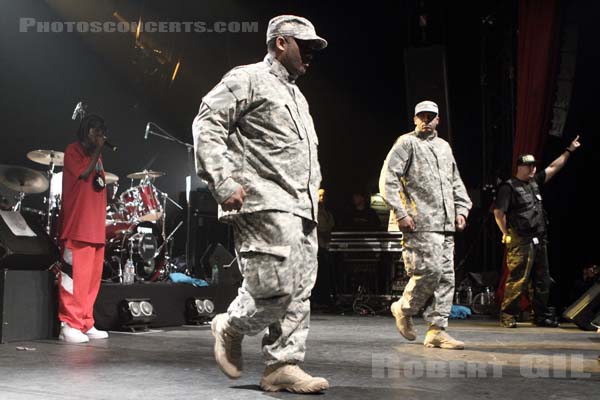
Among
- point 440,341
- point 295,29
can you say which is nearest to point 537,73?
point 440,341

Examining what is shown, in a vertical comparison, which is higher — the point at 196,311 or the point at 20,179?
the point at 20,179

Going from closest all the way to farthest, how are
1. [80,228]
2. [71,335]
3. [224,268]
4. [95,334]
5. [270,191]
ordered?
[270,191]
[71,335]
[80,228]
[95,334]
[224,268]

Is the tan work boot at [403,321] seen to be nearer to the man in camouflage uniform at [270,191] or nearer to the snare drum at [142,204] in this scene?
the man in camouflage uniform at [270,191]

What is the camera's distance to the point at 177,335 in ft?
22.4

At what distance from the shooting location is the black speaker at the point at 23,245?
6066 millimetres

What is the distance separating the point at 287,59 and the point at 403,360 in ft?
7.57

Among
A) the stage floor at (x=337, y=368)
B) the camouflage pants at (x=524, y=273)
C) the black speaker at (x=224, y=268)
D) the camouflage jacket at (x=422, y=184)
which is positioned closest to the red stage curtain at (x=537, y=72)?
the camouflage pants at (x=524, y=273)

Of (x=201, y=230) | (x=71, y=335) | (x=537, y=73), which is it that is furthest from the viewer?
(x=201, y=230)

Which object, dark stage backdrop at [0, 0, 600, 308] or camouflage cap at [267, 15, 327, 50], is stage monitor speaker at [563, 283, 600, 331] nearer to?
dark stage backdrop at [0, 0, 600, 308]

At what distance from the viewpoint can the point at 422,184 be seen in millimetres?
5711

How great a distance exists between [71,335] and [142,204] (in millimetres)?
3791

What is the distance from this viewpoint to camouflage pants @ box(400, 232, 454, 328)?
219 inches

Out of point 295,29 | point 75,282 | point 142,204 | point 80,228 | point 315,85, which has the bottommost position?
point 75,282

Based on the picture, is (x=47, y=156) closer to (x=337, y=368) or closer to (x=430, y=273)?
(x=430, y=273)
